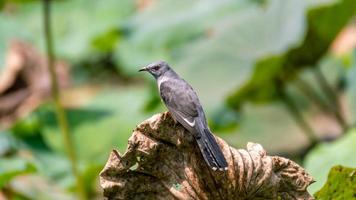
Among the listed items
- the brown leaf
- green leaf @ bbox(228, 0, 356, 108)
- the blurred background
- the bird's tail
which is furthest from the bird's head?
green leaf @ bbox(228, 0, 356, 108)

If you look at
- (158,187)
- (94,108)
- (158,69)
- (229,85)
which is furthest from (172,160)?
(94,108)

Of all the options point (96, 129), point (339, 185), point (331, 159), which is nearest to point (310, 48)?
point (96, 129)

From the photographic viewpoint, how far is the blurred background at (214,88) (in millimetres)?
6211

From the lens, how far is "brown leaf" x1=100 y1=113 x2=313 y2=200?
2801 millimetres

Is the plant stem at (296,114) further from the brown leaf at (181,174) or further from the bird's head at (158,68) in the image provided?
the brown leaf at (181,174)

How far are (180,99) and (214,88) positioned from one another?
9.82ft

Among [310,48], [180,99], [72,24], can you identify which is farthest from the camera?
[72,24]

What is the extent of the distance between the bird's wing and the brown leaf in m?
0.37

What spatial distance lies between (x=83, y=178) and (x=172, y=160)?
125 inches

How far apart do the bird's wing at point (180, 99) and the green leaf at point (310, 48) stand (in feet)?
7.80

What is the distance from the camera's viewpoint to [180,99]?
11.7 ft

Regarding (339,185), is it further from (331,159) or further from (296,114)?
(296,114)

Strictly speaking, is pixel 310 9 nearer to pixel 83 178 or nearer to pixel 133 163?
pixel 83 178

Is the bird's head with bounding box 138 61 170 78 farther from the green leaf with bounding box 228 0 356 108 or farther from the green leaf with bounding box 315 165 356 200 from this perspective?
the green leaf with bounding box 228 0 356 108
